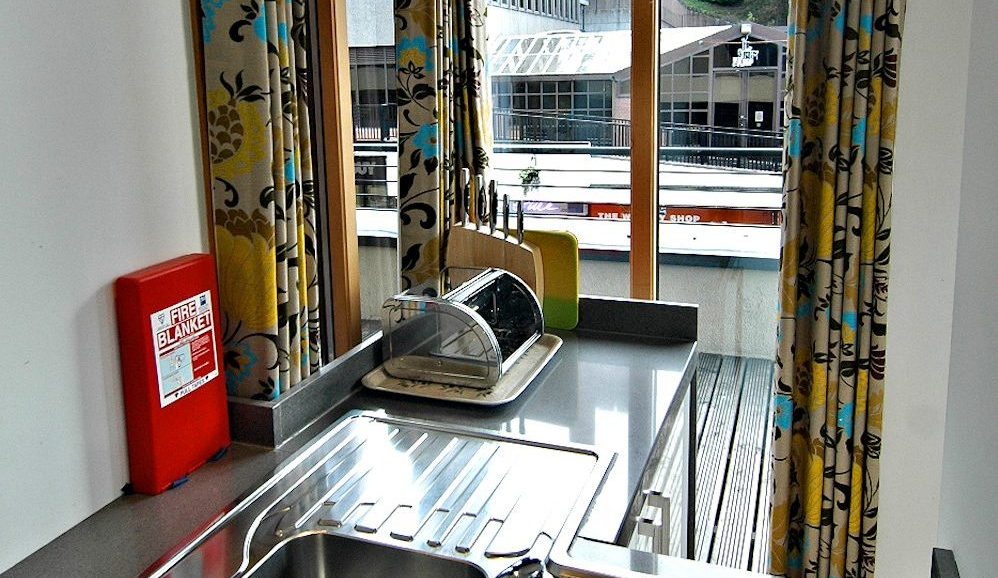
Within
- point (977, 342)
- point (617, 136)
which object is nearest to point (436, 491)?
point (977, 342)

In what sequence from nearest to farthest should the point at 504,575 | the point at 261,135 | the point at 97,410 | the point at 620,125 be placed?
the point at 504,575 → the point at 97,410 → the point at 261,135 → the point at 620,125

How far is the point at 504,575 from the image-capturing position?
131 centimetres

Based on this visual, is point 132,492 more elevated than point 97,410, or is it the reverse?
Result: point 97,410

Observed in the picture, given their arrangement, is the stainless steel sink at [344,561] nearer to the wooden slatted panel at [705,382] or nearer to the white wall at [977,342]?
the white wall at [977,342]

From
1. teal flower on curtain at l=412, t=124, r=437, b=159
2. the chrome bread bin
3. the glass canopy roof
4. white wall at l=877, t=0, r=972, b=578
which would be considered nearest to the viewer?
the chrome bread bin

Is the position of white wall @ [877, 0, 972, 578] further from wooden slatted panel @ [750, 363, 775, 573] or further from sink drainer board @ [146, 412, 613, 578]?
sink drainer board @ [146, 412, 613, 578]

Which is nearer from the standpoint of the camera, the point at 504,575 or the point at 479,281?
the point at 504,575

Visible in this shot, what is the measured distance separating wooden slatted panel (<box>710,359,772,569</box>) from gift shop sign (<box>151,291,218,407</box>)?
1561 millimetres

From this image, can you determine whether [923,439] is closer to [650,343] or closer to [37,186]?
A: [650,343]

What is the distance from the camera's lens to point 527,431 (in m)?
1.83

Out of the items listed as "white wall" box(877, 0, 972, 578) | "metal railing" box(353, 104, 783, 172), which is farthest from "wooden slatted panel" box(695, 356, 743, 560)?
"metal railing" box(353, 104, 783, 172)

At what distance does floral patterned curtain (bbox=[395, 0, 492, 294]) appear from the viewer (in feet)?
7.63

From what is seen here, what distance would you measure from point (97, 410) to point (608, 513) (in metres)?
0.86

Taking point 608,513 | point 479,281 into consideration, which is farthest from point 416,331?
point 608,513
